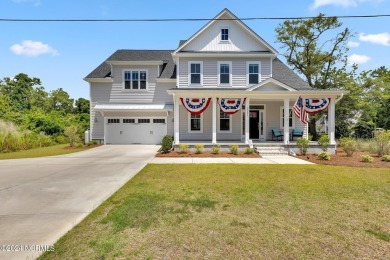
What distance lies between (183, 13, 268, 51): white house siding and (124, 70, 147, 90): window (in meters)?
4.70

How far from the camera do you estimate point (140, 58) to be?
20.5 meters

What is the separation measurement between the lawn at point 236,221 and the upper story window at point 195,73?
11823 millimetres

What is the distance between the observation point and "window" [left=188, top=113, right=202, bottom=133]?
18.3 meters

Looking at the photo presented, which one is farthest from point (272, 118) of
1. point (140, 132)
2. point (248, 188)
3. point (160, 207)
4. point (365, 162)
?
point (160, 207)

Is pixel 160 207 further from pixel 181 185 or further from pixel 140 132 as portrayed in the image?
pixel 140 132

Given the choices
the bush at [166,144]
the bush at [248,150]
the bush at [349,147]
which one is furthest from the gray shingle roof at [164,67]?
the bush at [166,144]

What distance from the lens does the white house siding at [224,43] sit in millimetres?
17719

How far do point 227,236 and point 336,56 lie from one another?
2691 centimetres

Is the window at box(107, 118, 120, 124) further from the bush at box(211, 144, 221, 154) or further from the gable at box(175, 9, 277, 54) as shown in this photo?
the bush at box(211, 144, 221, 154)

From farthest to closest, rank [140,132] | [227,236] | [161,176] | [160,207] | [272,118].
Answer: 1. [140,132]
2. [272,118]
3. [161,176]
4. [160,207]
5. [227,236]

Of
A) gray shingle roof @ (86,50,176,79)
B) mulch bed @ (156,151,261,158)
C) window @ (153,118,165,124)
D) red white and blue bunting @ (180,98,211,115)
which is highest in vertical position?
gray shingle roof @ (86,50,176,79)

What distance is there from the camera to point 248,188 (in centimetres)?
650

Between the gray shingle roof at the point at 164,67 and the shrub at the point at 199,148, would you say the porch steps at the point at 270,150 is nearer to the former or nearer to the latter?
the shrub at the point at 199,148

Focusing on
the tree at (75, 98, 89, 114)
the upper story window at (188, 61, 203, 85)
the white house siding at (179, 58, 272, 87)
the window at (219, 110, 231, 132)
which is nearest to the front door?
the window at (219, 110, 231, 132)
